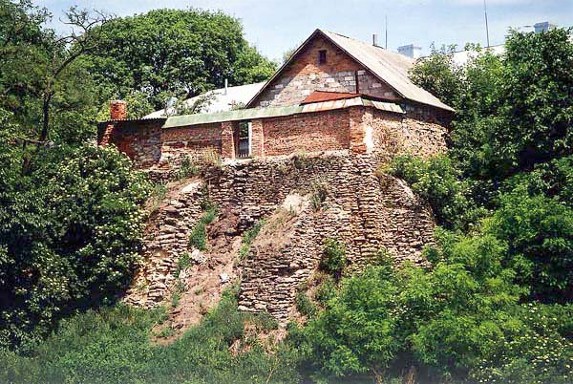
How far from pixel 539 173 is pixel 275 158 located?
608cm

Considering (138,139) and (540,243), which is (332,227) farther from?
(138,139)

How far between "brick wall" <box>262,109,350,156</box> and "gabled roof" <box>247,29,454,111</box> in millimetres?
2213

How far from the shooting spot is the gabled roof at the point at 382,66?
22.0 metres

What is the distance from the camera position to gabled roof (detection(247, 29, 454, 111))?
22016 mm

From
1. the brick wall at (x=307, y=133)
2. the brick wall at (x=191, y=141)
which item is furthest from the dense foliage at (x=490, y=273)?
the brick wall at (x=191, y=141)

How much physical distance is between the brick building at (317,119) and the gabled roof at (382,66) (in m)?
0.04

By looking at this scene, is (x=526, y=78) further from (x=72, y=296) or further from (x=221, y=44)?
(x=221, y=44)

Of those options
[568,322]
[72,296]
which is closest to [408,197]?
[568,322]

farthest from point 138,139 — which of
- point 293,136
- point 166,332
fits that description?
point 166,332

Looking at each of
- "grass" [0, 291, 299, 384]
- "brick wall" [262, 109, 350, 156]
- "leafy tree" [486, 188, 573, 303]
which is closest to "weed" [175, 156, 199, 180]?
"brick wall" [262, 109, 350, 156]

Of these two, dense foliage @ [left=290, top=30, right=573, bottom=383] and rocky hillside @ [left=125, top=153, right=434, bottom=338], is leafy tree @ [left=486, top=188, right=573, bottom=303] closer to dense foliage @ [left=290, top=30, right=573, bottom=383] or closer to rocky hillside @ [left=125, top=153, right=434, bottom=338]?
dense foliage @ [left=290, top=30, right=573, bottom=383]

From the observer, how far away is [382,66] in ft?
77.2

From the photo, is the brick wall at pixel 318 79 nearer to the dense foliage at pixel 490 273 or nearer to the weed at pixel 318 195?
the dense foliage at pixel 490 273

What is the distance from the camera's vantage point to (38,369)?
18.7 meters
